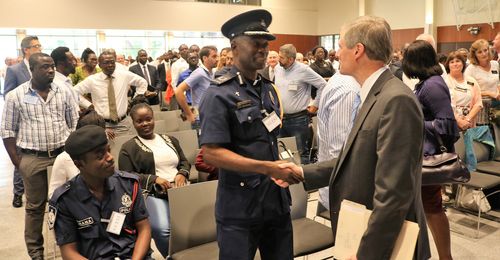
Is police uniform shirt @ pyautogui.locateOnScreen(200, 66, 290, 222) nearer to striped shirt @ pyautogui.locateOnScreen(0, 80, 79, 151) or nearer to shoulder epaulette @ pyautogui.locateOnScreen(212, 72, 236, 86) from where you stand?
shoulder epaulette @ pyautogui.locateOnScreen(212, 72, 236, 86)

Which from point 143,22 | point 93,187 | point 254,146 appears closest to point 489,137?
point 254,146

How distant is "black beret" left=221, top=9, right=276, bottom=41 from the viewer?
1922mm

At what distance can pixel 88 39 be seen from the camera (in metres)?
15.5

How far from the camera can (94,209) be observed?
7.04ft

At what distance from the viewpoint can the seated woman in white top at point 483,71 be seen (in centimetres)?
523

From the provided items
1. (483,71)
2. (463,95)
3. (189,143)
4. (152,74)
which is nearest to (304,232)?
(189,143)

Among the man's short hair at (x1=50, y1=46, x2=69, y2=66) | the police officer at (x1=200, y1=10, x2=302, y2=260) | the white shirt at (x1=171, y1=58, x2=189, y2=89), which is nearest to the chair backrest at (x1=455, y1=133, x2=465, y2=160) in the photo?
the police officer at (x1=200, y1=10, x2=302, y2=260)

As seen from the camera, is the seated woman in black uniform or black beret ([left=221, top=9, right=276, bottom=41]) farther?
the seated woman in black uniform

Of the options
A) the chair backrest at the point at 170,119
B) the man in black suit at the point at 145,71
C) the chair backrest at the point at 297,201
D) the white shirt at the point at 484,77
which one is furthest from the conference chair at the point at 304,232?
the man in black suit at the point at 145,71

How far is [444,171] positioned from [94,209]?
6.89ft

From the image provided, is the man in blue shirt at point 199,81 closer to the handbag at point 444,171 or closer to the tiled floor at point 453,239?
the tiled floor at point 453,239

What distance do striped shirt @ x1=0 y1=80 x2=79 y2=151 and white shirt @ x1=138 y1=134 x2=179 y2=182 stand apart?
70 centimetres

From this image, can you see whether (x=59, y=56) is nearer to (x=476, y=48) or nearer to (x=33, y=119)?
(x=33, y=119)

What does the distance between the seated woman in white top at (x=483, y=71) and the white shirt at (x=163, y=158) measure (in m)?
3.89
